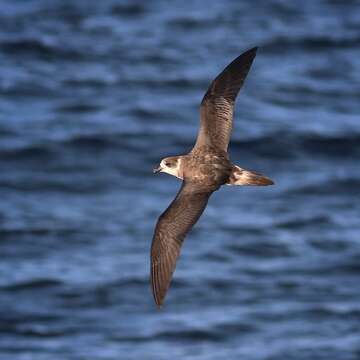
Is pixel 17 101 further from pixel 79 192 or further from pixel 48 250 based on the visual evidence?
pixel 48 250

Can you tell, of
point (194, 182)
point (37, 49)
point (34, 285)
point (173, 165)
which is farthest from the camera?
point (37, 49)

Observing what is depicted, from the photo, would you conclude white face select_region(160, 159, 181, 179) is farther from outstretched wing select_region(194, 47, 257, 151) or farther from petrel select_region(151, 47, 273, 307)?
outstretched wing select_region(194, 47, 257, 151)

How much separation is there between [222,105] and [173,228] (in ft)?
4.39

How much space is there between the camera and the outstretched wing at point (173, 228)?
9.38 metres

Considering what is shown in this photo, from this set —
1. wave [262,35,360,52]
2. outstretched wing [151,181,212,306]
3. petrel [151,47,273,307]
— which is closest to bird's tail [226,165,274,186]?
petrel [151,47,273,307]

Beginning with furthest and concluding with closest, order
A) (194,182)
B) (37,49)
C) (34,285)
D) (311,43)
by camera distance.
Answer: (311,43) → (37,49) → (34,285) → (194,182)

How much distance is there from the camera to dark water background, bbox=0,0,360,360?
19875 mm

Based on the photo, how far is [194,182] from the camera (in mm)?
9570

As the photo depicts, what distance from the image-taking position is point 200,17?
31859 mm

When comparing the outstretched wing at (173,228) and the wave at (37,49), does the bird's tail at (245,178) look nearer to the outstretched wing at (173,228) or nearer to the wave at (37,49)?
the outstretched wing at (173,228)

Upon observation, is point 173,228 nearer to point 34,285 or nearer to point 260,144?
point 34,285

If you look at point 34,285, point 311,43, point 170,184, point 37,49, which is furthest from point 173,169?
point 311,43

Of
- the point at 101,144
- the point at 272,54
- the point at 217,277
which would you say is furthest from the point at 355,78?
the point at 217,277

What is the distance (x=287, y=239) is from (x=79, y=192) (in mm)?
4251
